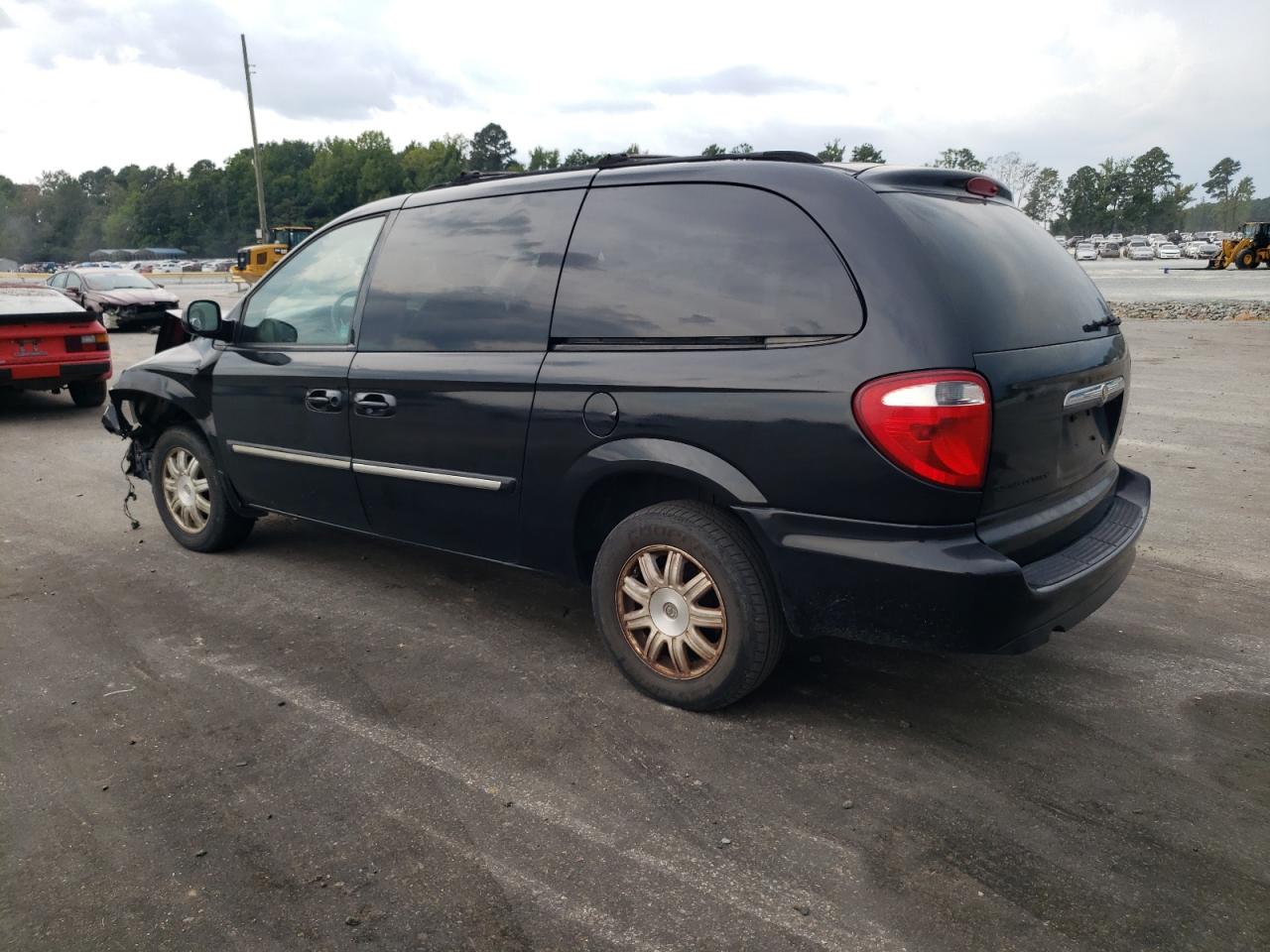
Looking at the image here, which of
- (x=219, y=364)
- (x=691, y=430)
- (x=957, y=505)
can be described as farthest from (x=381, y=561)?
(x=957, y=505)

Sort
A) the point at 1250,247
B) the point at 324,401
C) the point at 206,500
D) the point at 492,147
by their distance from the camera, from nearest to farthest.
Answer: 1. the point at 324,401
2. the point at 206,500
3. the point at 1250,247
4. the point at 492,147

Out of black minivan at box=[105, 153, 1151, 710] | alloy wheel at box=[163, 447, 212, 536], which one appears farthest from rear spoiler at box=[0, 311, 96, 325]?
black minivan at box=[105, 153, 1151, 710]

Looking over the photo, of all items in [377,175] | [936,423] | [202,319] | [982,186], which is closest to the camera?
[936,423]

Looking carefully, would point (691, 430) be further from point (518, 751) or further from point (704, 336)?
point (518, 751)

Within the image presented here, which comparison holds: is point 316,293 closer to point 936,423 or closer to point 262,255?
point 936,423

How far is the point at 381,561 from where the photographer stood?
5277 mm

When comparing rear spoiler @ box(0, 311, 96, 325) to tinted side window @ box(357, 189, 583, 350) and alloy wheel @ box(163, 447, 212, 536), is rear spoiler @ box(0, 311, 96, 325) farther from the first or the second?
tinted side window @ box(357, 189, 583, 350)

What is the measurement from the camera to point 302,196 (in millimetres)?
115562

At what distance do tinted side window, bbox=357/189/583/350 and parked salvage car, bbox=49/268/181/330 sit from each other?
17.3 meters

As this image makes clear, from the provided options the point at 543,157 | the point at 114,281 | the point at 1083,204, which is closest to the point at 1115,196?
the point at 1083,204

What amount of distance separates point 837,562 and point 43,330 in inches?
387

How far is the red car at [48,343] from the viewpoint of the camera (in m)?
9.71

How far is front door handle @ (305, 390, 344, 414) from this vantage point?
170 inches

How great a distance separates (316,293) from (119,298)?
58.9ft
